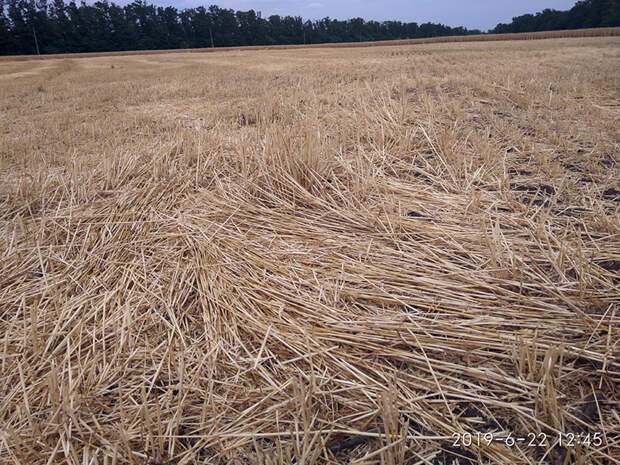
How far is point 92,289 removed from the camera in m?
1.23

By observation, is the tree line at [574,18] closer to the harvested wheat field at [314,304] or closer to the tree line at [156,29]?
the tree line at [156,29]

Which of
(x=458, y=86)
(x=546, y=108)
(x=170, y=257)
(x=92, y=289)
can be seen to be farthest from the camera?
(x=458, y=86)

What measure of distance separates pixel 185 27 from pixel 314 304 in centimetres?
6842

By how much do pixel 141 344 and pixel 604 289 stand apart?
150 centimetres

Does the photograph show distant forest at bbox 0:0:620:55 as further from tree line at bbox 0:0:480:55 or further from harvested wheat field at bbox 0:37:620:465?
harvested wheat field at bbox 0:37:620:465

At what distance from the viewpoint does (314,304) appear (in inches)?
A: 44.4

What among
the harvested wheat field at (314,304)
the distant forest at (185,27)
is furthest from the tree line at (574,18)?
the harvested wheat field at (314,304)

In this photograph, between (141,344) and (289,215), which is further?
(289,215)

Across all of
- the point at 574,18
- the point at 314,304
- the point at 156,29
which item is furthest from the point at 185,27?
the point at 314,304

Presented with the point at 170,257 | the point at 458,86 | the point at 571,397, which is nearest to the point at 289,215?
the point at 170,257

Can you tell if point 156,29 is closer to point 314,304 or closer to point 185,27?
point 185,27

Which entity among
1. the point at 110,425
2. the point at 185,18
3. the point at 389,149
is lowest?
the point at 110,425

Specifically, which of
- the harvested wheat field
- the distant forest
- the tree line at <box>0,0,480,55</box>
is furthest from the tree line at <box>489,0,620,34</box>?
the harvested wheat field

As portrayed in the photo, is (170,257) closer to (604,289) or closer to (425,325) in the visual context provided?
(425,325)
